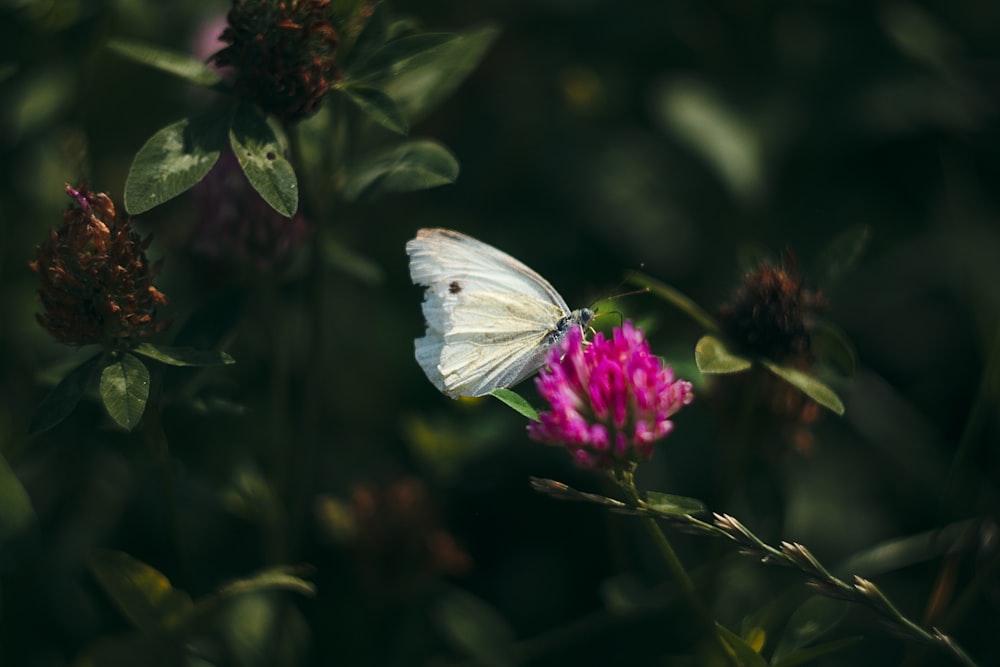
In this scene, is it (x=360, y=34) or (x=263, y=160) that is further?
(x=360, y=34)

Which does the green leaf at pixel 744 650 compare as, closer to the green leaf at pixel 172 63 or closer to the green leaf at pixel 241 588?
the green leaf at pixel 241 588

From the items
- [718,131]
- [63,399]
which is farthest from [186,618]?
[718,131]

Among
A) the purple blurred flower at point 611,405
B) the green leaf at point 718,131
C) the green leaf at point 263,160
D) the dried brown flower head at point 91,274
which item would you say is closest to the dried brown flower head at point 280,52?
the green leaf at point 263,160

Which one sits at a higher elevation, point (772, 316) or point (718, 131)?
point (772, 316)

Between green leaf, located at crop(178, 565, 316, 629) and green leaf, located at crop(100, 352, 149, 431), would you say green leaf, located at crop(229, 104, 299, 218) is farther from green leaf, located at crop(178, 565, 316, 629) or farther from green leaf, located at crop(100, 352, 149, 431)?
green leaf, located at crop(178, 565, 316, 629)

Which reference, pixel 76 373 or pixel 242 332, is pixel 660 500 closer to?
pixel 76 373

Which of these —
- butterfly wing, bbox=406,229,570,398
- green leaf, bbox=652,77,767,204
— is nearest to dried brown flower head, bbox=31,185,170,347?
butterfly wing, bbox=406,229,570,398

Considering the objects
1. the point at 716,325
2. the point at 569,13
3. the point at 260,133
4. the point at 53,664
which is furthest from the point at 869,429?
the point at 53,664

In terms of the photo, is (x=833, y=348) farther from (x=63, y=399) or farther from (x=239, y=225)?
(x=63, y=399)
